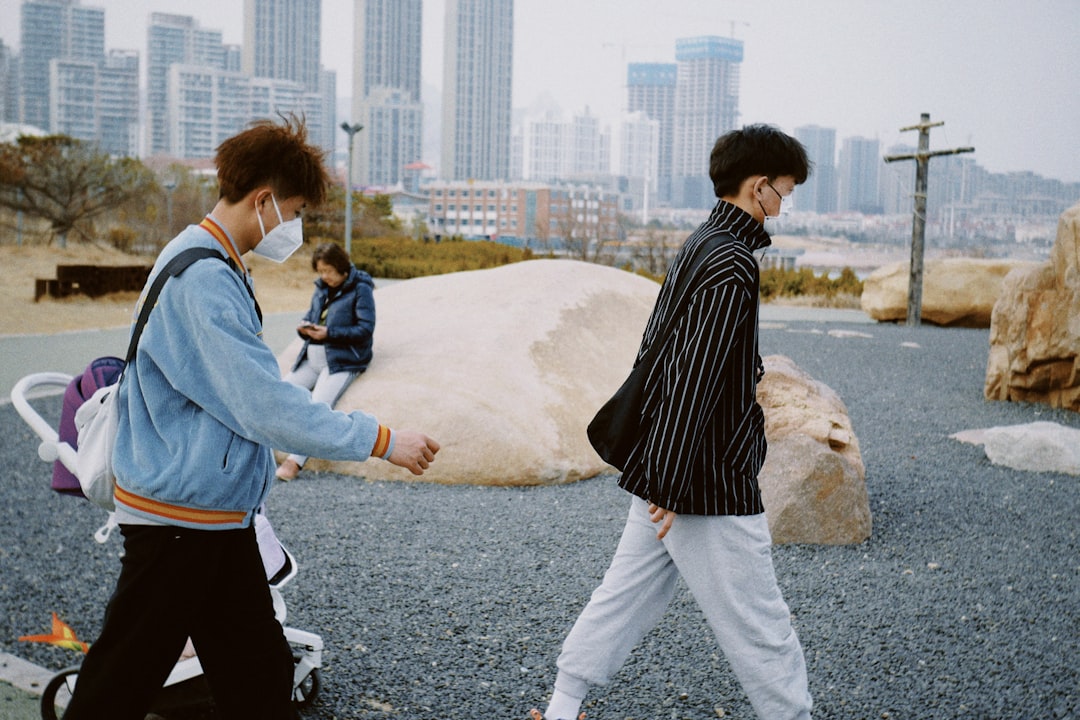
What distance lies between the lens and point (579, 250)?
94.0ft

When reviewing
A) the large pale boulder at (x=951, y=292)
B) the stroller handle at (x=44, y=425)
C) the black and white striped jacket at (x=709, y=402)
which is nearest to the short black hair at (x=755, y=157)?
the black and white striped jacket at (x=709, y=402)

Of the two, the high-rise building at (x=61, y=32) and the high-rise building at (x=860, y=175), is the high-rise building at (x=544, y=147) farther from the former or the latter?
the high-rise building at (x=860, y=175)

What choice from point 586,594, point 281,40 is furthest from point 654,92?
point 586,594

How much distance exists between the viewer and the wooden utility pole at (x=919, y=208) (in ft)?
51.5

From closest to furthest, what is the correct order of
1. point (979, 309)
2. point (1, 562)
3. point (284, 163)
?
point (284, 163) → point (1, 562) → point (979, 309)

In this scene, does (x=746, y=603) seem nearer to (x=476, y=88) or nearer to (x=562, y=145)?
(x=476, y=88)

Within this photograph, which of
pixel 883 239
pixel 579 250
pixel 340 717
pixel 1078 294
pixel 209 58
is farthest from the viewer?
pixel 209 58

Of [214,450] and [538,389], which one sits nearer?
[214,450]

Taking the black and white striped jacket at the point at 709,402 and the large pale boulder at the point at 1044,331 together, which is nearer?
the black and white striped jacket at the point at 709,402

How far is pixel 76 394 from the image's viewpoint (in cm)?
274

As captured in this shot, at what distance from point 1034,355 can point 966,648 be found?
18.7 feet

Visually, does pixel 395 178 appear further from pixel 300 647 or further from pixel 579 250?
pixel 300 647

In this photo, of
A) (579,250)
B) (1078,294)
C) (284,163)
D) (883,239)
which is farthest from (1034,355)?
(883,239)

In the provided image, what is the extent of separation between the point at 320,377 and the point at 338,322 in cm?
40
